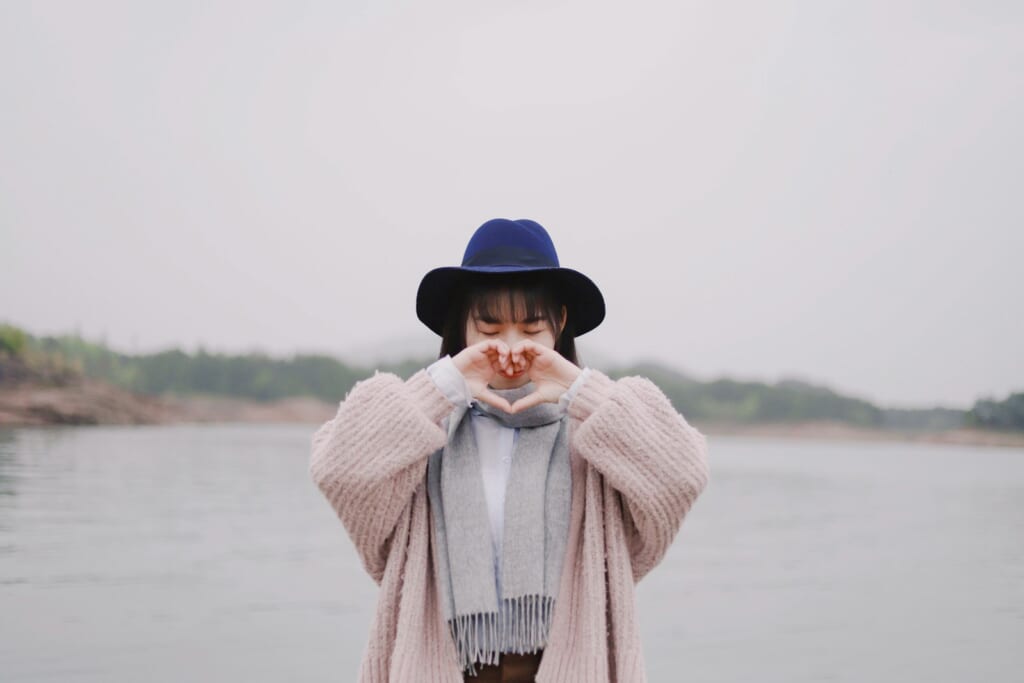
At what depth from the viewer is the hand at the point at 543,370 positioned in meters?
1.55

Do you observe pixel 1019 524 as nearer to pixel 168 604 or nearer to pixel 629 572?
pixel 168 604

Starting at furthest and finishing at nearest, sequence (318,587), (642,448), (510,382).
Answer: (318,587)
(510,382)
(642,448)

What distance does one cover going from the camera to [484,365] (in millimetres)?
1577

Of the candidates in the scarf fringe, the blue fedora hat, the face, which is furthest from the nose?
the scarf fringe

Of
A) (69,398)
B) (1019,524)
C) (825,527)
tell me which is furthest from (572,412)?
(69,398)

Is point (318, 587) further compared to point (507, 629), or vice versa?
point (318, 587)

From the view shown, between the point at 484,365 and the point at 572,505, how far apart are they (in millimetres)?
274

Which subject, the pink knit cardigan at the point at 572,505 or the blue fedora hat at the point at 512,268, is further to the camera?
the blue fedora hat at the point at 512,268

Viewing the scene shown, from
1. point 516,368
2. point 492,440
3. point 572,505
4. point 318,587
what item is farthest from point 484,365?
point 318,587

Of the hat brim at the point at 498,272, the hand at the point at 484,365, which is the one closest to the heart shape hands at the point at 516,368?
the hand at the point at 484,365

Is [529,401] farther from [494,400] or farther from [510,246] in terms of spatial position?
[510,246]

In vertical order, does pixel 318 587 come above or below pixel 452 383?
below

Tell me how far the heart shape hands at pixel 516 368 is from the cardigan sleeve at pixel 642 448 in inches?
1.7

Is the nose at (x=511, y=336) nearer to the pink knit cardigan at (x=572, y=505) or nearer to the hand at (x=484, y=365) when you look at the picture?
the hand at (x=484, y=365)
